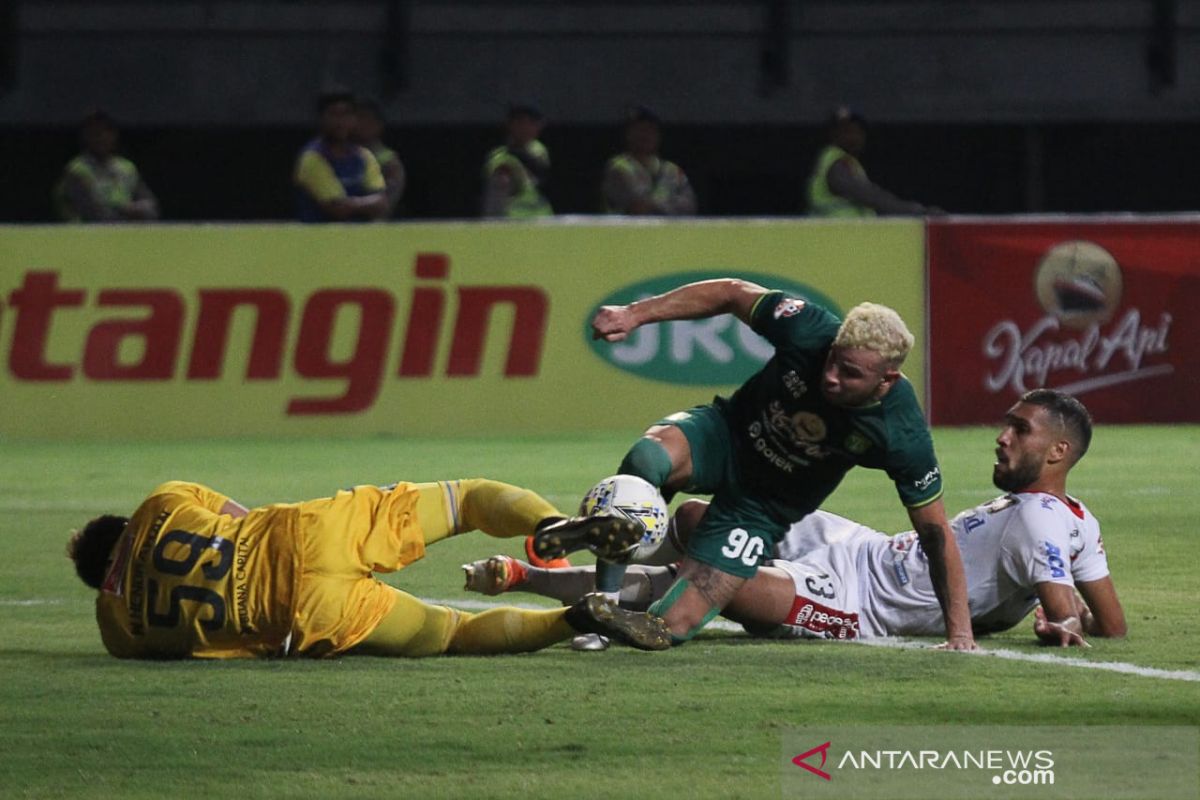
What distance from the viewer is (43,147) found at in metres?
25.2

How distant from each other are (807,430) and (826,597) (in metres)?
0.72

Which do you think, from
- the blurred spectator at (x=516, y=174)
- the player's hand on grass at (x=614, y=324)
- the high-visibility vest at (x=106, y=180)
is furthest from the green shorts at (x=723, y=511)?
the high-visibility vest at (x=106, y=180)

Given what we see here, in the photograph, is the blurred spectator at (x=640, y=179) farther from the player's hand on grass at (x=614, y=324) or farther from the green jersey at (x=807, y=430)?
the player's hand on grass at (x=614, y=324)

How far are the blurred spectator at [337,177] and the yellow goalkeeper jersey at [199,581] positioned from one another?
9.05 meters

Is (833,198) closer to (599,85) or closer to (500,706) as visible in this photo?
(599,85)

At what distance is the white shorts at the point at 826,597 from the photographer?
7695 mm

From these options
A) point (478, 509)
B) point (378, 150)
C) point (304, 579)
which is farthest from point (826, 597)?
point (378, 150)

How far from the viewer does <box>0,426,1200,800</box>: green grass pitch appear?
5480 millimetres

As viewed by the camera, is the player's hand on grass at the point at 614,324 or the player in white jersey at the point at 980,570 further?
the player in white jersey at the point at 980,570

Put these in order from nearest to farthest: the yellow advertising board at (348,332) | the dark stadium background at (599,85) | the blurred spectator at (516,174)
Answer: the yellow advertising board at (348,332), the blurred spectator at (516,174), the dark stadium background at (599,85)

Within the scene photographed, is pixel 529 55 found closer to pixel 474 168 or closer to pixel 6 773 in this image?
pixel 474 168

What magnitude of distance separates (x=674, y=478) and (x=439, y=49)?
58.7 ft

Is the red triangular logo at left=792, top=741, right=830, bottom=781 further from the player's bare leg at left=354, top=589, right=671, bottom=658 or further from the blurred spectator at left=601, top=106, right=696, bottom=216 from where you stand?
the blurred spectator at left=601, top=106, right=696, bottom=216

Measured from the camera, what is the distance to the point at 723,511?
7.43 metres
